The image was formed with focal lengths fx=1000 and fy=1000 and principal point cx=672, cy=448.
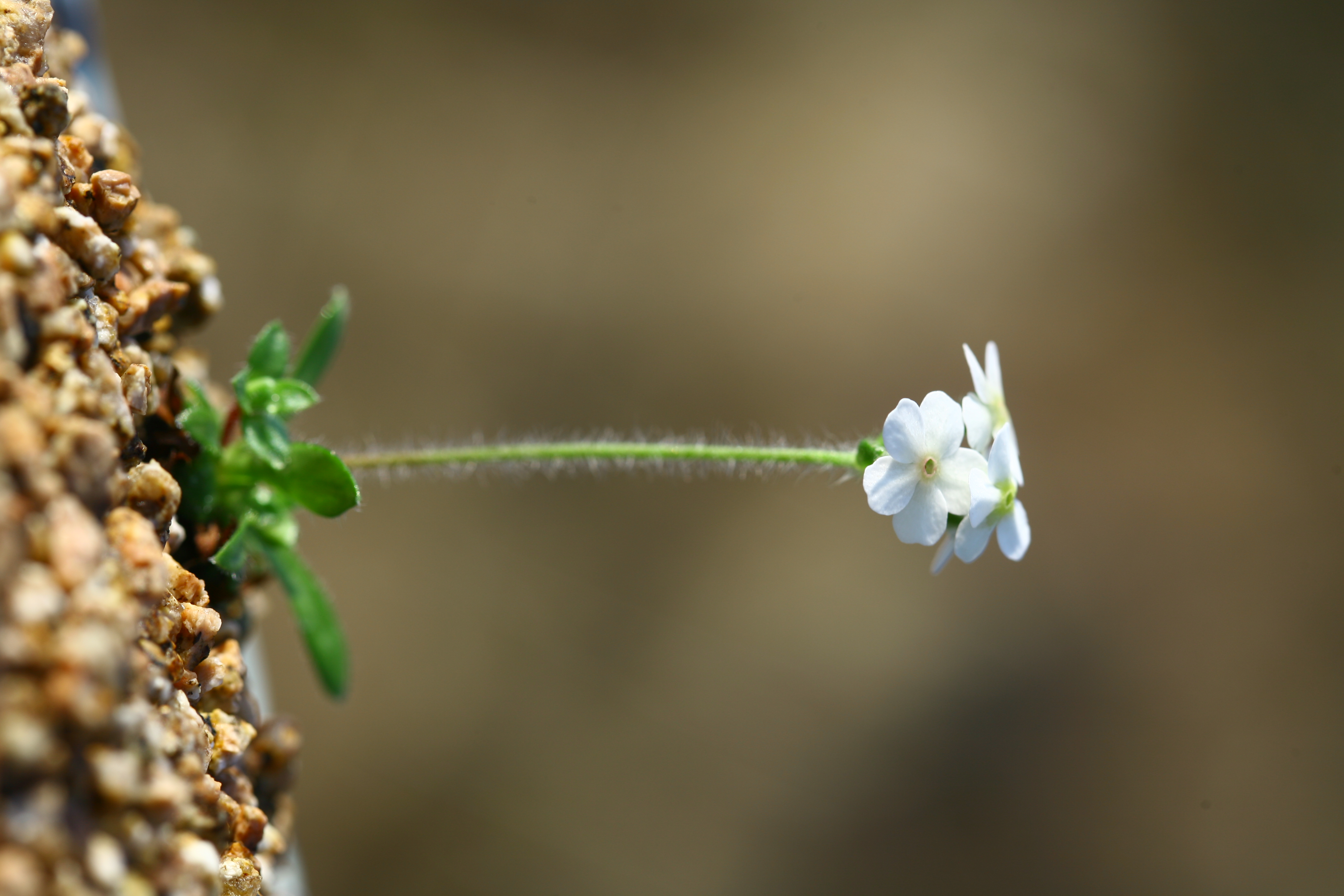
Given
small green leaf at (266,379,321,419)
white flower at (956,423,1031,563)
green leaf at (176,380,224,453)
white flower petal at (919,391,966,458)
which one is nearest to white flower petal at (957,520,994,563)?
white flower at (956,423,1031,563)

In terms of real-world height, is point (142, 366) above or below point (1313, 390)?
below

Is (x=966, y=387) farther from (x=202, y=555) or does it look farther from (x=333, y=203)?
(x=202, y=555)

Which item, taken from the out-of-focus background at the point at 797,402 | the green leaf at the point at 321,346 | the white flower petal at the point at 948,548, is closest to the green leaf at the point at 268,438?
the green leaf at the point at 321,346

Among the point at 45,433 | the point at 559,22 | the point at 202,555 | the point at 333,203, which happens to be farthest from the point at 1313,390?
the point at 45,433

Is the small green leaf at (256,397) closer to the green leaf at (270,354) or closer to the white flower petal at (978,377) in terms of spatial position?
the green leaf at (270,354)

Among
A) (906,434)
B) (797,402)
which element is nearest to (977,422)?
(906,434)

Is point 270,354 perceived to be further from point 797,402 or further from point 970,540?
point 797,402
